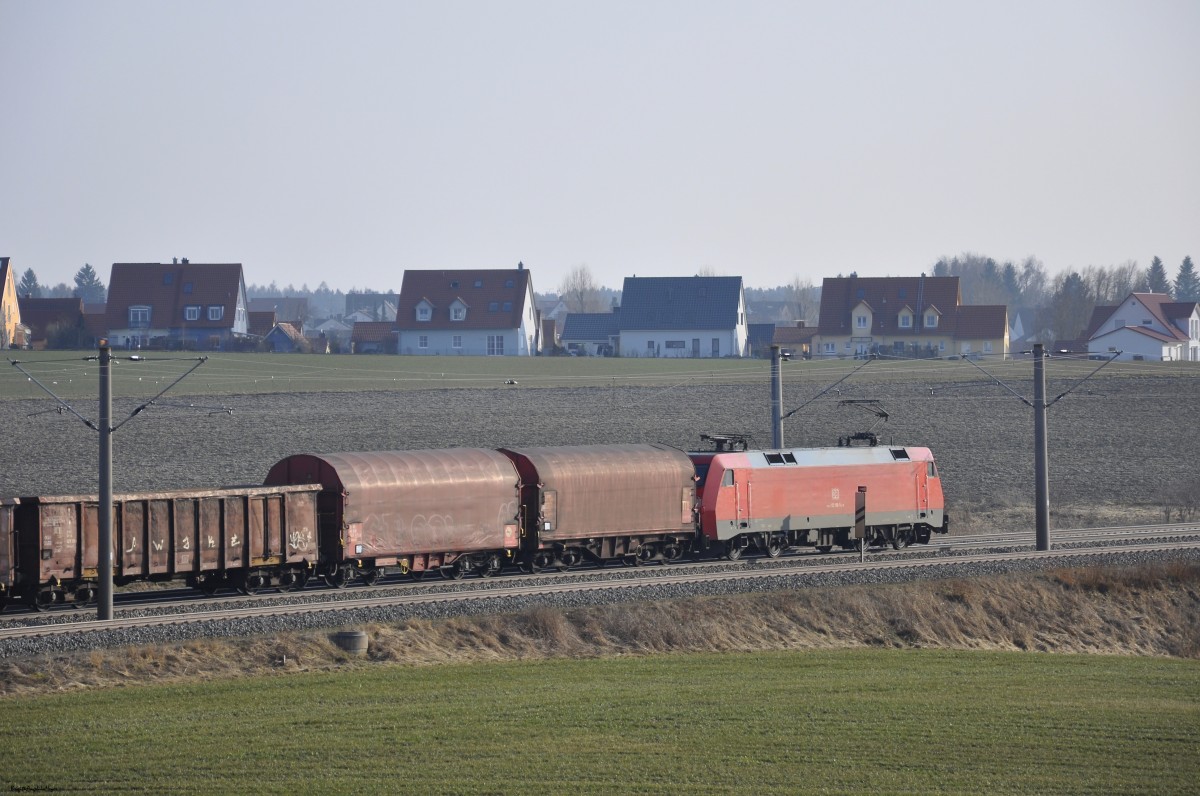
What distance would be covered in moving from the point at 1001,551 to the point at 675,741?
80.0 ft

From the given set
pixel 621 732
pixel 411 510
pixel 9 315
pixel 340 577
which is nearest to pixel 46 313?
pixel 9 315

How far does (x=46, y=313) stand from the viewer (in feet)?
399

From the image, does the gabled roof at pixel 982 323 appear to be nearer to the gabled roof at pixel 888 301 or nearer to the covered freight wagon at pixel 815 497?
the gabled roof at pixel 888 301

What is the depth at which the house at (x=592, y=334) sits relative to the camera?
135625mm

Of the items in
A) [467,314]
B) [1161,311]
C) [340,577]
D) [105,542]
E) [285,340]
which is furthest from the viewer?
[1161,311]

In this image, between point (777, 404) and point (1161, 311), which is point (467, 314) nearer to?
point (1161, 311)

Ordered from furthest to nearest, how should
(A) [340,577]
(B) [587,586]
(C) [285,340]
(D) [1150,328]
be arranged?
1. (D) [1150,328]
2. (C) [285,340]
3. (A) [340,577]
4. (B) [587,586]

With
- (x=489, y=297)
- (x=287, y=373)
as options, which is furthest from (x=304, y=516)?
(x=489, y=297)

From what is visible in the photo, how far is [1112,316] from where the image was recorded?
136 meters

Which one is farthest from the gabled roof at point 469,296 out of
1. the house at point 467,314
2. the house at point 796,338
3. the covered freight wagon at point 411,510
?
the covered freight wagon at point 411,510

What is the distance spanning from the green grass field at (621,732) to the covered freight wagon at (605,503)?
960 centimetres

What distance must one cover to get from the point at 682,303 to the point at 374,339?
96.6 ft

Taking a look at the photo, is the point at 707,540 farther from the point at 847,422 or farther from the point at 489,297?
the point at 489,297

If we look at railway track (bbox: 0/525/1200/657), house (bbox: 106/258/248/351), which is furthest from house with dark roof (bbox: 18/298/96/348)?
railway track (bbox: 0/525/1200/657)
